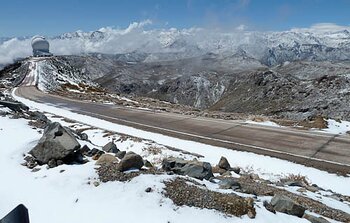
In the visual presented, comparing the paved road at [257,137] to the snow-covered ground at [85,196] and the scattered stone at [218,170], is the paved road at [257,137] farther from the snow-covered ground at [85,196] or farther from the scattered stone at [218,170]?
the scattered stone at [218,170]

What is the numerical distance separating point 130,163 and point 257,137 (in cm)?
1306

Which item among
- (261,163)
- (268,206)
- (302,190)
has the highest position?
(268,206)

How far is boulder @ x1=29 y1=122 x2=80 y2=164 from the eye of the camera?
1124cm

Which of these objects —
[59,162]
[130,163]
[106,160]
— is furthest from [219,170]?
[59,162]

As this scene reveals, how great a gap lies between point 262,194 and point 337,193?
447 centimetres

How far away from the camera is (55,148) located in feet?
37.4

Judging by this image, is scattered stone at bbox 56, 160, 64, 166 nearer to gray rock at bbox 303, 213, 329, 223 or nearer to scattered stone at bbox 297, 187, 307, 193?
gray rock at bbox 303, 213, 329, 223

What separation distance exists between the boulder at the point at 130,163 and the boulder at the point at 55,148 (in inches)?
81.8

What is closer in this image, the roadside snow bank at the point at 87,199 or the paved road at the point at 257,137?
the roadside snow bank at the point at 87,199

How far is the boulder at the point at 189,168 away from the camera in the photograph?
10750 millimetres

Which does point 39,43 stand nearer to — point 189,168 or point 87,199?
point 189,168

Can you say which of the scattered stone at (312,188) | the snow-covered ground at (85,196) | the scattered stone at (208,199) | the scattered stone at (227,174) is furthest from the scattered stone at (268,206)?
the scattered stone at (312,188)

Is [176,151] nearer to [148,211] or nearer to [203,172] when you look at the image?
[203,172]

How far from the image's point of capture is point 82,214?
836 centimetres
